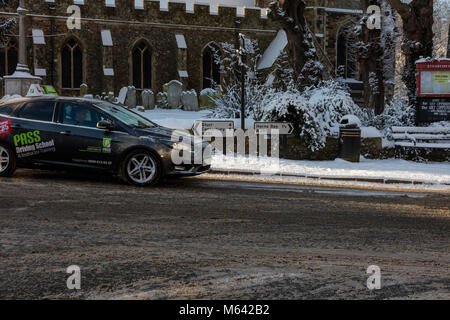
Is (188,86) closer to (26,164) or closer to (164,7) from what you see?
(164,7)

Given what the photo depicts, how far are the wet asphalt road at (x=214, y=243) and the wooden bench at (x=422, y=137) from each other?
238 inches

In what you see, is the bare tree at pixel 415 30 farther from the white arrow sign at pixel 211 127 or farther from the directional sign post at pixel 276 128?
the white arrow sign at pixel 211 127

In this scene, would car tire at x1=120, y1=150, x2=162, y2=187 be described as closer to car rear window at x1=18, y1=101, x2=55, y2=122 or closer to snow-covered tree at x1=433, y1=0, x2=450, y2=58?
car rear window at x1=18, y1=101, x2=55, y2=122

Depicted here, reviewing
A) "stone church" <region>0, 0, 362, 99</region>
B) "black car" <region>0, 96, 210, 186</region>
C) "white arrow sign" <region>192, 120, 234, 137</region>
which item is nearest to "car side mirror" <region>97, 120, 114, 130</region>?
"black car" <region>0, 96, 210, 186</region>

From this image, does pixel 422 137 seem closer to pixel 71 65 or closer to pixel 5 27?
pixel 71 65

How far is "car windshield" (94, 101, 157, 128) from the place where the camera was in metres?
9.34

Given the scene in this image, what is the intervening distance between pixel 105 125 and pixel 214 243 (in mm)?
4518

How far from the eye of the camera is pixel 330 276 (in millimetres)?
4254

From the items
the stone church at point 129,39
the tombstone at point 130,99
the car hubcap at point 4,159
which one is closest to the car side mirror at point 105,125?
the car hubcap at point 4,159

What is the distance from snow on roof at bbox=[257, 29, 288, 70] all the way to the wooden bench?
1609cm

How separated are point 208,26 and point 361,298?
100 feet

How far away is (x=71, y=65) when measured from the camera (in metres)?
30.3
